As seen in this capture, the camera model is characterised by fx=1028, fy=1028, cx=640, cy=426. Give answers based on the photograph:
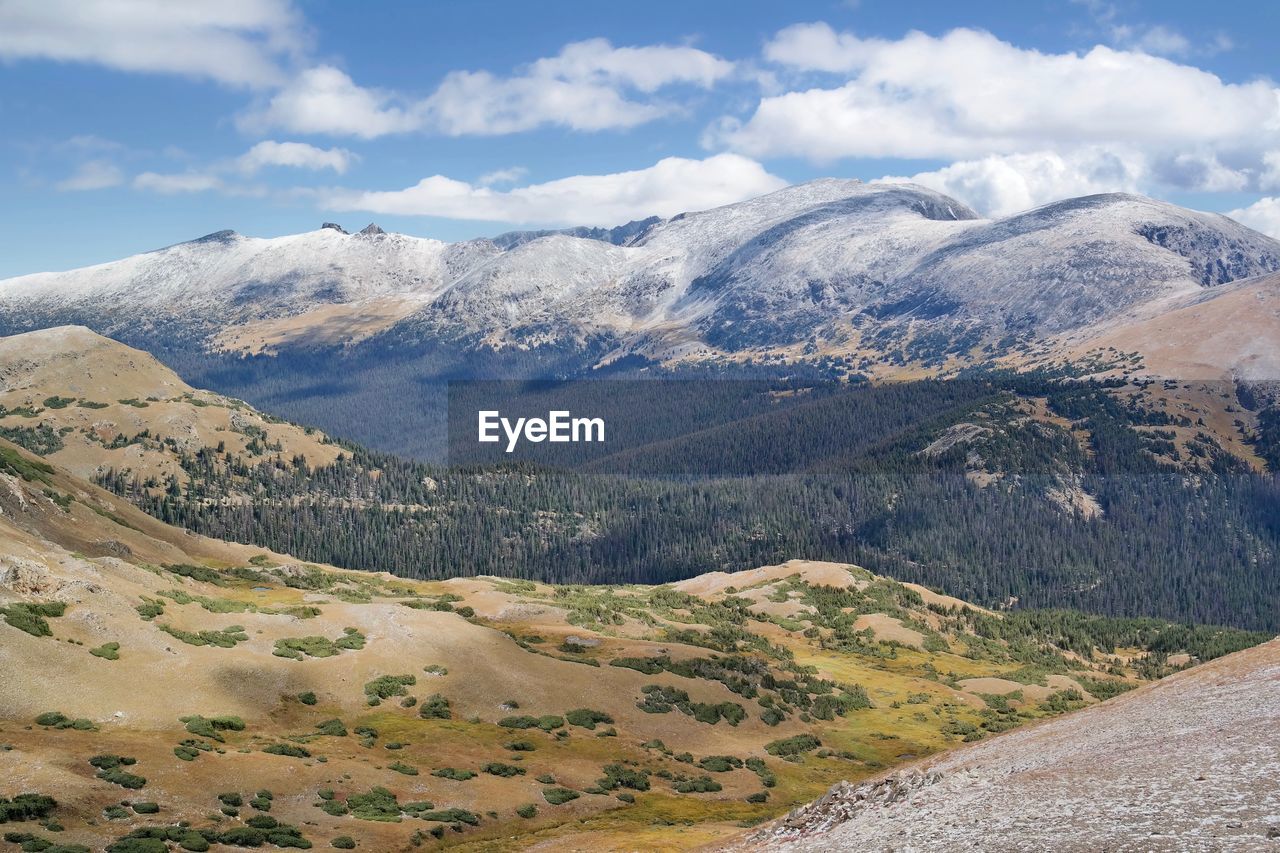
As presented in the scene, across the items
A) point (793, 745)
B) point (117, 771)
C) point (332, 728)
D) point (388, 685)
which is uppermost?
point (117, 771)

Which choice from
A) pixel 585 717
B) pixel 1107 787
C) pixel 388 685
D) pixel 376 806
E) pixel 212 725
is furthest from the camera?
pixel 585 717

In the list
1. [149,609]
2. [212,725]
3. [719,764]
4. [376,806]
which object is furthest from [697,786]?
[149,609]

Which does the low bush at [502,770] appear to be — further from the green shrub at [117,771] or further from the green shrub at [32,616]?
the green shrub at [32,616]

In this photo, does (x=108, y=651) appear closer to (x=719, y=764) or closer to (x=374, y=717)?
(x=374, y=717)

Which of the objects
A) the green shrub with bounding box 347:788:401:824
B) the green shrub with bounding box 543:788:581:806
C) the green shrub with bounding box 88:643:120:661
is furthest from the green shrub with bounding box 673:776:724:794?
the green shrub with bounding box 88:643:120:661

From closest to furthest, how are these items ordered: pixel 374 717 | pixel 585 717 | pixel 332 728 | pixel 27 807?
pixel 27 807
pixel 332 728
pixel 374 717
pixel 585 717

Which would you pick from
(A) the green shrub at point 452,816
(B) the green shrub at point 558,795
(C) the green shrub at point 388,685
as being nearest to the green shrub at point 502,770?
(B) the green shrub at point 558,795

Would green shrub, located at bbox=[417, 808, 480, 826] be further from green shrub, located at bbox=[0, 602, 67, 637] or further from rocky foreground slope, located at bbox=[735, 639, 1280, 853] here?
green shrub, located at bbox=[0, 602, 67, 637]
